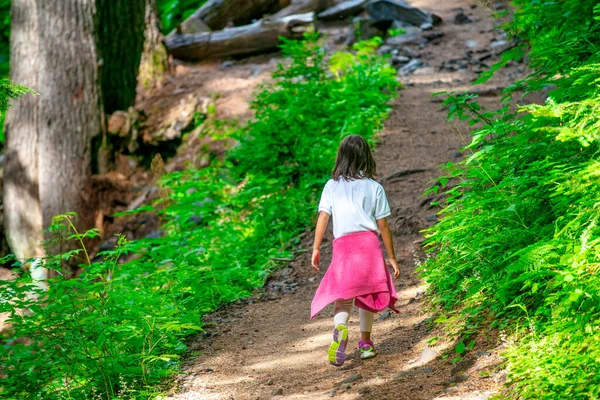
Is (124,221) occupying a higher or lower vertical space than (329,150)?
lower

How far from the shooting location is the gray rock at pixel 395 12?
53.9ft

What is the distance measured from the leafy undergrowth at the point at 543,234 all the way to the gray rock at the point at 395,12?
33.8ft

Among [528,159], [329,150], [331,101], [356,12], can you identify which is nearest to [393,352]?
[528,159]

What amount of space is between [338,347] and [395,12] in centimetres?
1298

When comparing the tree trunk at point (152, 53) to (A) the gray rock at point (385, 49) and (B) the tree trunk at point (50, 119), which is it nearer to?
(B) the tree trunk at point (50, 119)

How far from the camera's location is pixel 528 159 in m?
5.15

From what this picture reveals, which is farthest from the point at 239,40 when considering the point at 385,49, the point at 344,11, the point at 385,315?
the point at 385,315

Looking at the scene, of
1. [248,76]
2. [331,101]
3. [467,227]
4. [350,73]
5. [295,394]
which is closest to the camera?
[295,394]

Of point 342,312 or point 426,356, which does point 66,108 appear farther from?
point 426,356

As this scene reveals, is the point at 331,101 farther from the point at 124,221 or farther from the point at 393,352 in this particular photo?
the point at 393,352

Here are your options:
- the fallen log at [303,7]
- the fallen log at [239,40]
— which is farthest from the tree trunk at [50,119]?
the fallen log at [303,7]

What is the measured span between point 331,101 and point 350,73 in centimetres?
148

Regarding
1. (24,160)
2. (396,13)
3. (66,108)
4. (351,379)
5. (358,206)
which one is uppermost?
(396,13)

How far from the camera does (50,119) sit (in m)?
11.5
